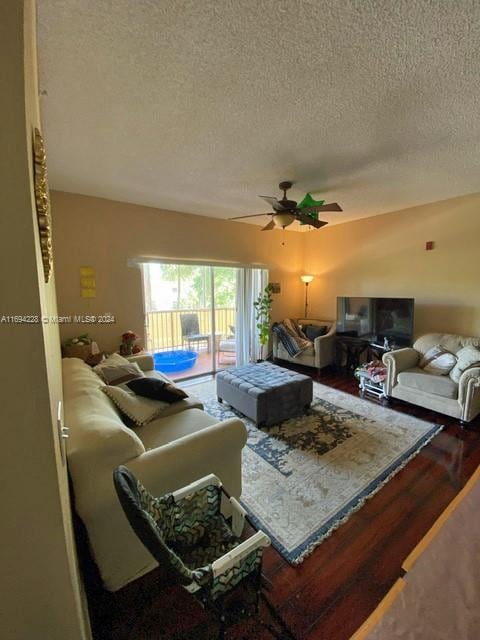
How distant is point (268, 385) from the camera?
112 inches

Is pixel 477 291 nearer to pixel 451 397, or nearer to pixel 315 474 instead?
pixel 451 397

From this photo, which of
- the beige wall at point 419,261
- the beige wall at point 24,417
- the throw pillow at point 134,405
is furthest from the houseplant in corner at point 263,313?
the beige wall at point 24,417

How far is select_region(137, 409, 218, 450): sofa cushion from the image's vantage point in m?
1.86

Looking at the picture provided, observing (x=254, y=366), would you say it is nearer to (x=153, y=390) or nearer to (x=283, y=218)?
(x=153, y=390)

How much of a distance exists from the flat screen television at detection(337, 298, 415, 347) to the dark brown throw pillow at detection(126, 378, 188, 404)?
308 cm

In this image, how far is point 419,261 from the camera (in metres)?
3.89

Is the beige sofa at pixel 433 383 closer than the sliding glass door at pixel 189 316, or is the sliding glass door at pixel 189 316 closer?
the beige sofa at pixel 433 383

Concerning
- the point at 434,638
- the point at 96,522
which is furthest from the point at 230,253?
the point at 434,638

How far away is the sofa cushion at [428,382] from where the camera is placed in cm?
280

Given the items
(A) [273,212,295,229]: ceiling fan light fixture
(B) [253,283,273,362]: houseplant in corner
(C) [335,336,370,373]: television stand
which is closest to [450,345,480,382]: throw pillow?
(C) [335,336,370,373]: television stand

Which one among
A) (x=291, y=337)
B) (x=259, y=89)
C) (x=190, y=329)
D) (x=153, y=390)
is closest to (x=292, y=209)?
(x=259, y=89)

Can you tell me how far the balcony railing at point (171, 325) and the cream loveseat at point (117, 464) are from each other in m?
3.23

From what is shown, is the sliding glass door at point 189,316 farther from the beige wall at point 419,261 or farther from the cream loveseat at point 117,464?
the cream loveseat at point 117,464

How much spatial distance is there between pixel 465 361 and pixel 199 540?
3.13m
